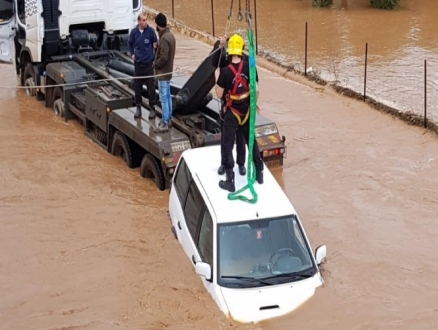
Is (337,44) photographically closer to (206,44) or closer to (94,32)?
(206,44)

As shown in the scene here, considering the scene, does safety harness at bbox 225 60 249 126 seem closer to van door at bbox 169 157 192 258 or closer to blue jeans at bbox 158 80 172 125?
van door at bbox 169 157 192 258

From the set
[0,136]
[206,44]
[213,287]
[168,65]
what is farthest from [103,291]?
[206,44]

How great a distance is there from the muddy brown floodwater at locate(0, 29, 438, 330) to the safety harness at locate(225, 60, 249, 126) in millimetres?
1783

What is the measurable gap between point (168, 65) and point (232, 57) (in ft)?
8.94

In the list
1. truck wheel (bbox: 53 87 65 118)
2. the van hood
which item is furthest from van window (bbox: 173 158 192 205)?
truck wheel (bbox: 53 87 65 118)

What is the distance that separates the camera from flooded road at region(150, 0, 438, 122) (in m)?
17.8

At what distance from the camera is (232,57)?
8586 mm

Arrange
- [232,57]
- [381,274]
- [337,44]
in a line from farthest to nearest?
[337,44] < [381,274] < [232,57]

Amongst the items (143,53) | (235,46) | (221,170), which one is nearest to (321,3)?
(143,53)

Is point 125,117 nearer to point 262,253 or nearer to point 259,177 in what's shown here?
point 259,177

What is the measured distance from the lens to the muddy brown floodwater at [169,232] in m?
8.15

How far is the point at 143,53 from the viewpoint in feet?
38.9

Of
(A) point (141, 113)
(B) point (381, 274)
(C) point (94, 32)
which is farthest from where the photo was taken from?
(C) point (94, 32)

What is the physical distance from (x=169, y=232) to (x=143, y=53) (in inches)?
121
